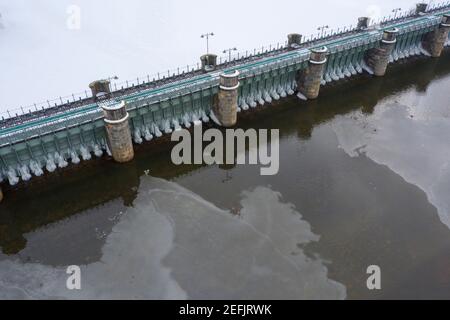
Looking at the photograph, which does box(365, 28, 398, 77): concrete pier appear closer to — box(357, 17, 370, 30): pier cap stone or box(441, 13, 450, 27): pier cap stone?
box(357, 17, 370, 30): pier cap stone

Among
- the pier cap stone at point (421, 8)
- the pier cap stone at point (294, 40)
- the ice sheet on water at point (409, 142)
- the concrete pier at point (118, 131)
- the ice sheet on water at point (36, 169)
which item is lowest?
the ice sheet on water at point (409, 142)

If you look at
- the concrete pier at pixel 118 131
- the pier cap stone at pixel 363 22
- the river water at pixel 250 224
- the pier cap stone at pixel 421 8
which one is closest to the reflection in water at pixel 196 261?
the river water at pixel 250 224

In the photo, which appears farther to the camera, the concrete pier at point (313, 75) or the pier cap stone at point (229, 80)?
the concrete pier at point (313, 75)

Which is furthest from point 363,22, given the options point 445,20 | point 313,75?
point 313,75

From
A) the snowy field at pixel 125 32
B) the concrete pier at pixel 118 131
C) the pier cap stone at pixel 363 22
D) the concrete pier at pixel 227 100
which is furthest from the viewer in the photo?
the pier cap stone at pixel 363 22

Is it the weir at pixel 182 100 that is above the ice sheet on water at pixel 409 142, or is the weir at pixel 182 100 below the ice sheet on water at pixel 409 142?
above

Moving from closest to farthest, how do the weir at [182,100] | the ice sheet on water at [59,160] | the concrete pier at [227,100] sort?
the weir at [182,100]
the ice sheet on water at [59,160]
the concrete pier at [227,100]

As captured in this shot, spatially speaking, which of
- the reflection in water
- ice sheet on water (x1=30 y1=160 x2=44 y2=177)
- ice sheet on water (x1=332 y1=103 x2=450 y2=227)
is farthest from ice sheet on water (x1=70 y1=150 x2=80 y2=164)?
ice sheet on water (x1=332 y1=103 x2=450 y2=227)

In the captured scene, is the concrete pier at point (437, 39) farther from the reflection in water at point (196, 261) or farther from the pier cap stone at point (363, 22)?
the reflection in water at point (196, 261)
